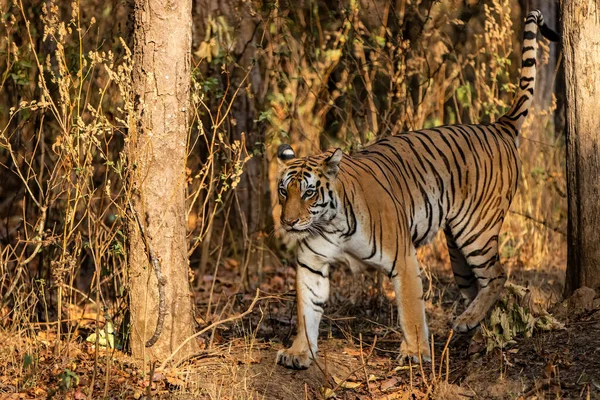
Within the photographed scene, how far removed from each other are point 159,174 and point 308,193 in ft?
2.88

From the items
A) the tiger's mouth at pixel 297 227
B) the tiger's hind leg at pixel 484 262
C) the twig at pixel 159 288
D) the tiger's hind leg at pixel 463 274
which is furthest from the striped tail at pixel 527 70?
the twig at pixel 159 288

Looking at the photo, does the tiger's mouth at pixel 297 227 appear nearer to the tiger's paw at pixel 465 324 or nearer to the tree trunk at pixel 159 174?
the tree trunk at pixel 159 174

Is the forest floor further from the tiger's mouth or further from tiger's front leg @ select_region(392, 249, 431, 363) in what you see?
the tiger's mouth

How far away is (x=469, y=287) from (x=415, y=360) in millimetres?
1388

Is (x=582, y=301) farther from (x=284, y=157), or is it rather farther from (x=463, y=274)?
(x=284, y=157)

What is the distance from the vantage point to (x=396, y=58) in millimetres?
7781

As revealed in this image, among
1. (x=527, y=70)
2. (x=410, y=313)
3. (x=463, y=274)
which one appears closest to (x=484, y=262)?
(x=463, y=274)

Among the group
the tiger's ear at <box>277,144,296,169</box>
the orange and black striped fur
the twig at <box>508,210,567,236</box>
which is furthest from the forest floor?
the twig at <box>508,210,567,236</box>

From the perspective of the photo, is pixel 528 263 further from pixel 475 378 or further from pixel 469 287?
pixel 475 378

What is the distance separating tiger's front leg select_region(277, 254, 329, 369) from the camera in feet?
18.3

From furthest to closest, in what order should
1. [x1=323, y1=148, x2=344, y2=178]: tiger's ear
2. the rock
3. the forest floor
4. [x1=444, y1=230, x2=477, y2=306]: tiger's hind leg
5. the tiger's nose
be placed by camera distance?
[x1=444, y1=230, x2=477, y2=306]: tiger's hind leg → the rock → [x1=323, y1=148, x2=344, y2=178]: tiger's ear → the tiger's nose → the forest floor

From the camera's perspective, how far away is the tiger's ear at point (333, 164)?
5.46 metres

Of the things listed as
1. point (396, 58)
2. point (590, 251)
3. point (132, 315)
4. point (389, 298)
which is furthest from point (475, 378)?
point (396, 58)

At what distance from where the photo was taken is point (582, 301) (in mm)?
5914
